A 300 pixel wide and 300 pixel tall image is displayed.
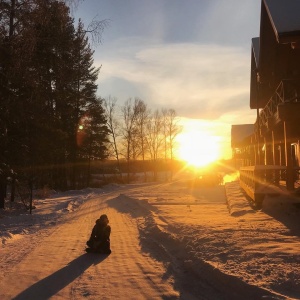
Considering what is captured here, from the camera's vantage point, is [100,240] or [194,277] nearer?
[194,277]

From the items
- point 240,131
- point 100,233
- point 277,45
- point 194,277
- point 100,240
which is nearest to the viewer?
point 194,277

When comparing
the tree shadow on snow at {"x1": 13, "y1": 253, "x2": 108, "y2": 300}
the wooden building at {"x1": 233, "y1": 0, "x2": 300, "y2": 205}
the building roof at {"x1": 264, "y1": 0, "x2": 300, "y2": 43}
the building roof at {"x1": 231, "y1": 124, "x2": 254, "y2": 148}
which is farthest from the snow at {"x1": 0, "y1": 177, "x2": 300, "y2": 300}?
the building roof at {"x1": 231, "y1": 124, "x2": 254, "y2": 148}

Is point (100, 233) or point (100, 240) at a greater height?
point (100, 233)

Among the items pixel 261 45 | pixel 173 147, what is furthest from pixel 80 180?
pixel 261 45

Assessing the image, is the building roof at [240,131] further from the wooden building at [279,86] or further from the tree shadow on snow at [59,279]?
the tree shadow on snow at [59,279]

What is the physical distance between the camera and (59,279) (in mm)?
6867

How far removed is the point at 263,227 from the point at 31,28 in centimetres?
896

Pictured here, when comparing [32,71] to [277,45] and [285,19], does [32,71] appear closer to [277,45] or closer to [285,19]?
[285,19]

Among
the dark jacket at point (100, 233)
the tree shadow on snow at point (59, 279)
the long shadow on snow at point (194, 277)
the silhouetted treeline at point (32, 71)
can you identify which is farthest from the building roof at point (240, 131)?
the tree shadow on snow at point (59, 279)

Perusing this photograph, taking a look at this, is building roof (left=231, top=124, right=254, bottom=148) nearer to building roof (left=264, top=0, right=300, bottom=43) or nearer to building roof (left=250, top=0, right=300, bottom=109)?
building roof (left=250, top=0, right=300, bottom=109)

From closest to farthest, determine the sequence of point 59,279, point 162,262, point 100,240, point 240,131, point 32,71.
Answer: point 59,279 → point 162,262 → point 100,240 → point 32,71 → point 240,131

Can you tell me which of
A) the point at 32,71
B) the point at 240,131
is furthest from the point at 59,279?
the point at 240,131

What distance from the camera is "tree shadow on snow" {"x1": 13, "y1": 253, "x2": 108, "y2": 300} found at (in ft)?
19.7

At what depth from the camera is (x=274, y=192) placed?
15.3 m
